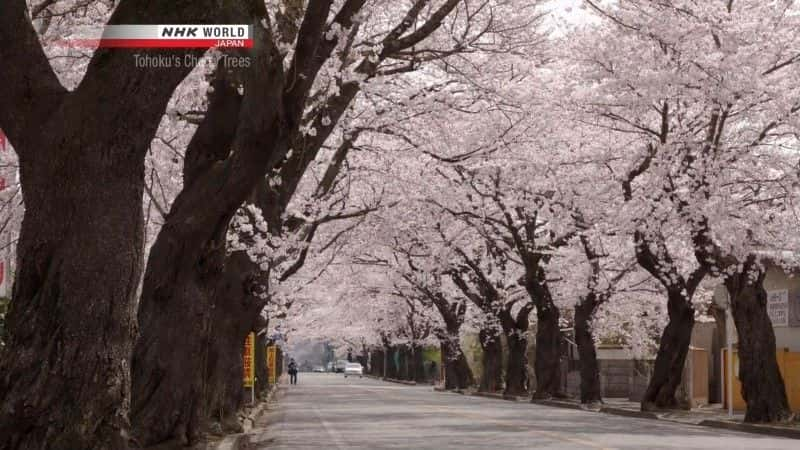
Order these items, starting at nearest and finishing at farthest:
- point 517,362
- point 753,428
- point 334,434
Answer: point 334,434
point 753,428
point 517,362

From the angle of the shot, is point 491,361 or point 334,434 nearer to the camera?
point 334,434

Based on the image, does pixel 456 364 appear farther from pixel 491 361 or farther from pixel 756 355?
pixel 756 355

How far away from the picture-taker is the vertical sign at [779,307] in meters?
39.7

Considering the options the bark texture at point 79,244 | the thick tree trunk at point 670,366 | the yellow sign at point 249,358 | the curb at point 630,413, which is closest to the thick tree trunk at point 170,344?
the bark texture at point 79,244

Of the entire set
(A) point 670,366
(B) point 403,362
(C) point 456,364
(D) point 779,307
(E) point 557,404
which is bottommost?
(E) point 557,404

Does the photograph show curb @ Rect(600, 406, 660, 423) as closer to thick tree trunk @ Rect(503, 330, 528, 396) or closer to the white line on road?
the white line on road

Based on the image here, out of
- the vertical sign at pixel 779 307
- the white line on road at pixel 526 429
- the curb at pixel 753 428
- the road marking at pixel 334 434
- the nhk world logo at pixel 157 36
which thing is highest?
the nhk world logo at pixel 157 36

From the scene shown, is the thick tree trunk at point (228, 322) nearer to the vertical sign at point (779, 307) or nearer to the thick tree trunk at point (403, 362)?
the vertical sign at point (779, 307)

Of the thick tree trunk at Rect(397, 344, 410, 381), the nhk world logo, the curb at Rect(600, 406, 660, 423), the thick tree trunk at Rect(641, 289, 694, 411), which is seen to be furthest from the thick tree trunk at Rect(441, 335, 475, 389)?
the nhk world logo

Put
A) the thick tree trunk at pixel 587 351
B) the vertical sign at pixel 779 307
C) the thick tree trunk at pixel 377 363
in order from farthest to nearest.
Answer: the thick tree trunk at pixel 377 363
the thick tree trunk at pixel 587 351
the vertical sign at pixel 779 307

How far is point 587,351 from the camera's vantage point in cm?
4425

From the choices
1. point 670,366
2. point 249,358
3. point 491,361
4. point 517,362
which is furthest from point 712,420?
point 491,361

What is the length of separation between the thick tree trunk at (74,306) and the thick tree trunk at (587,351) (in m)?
35.9

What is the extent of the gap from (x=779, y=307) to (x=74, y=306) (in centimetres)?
3474
